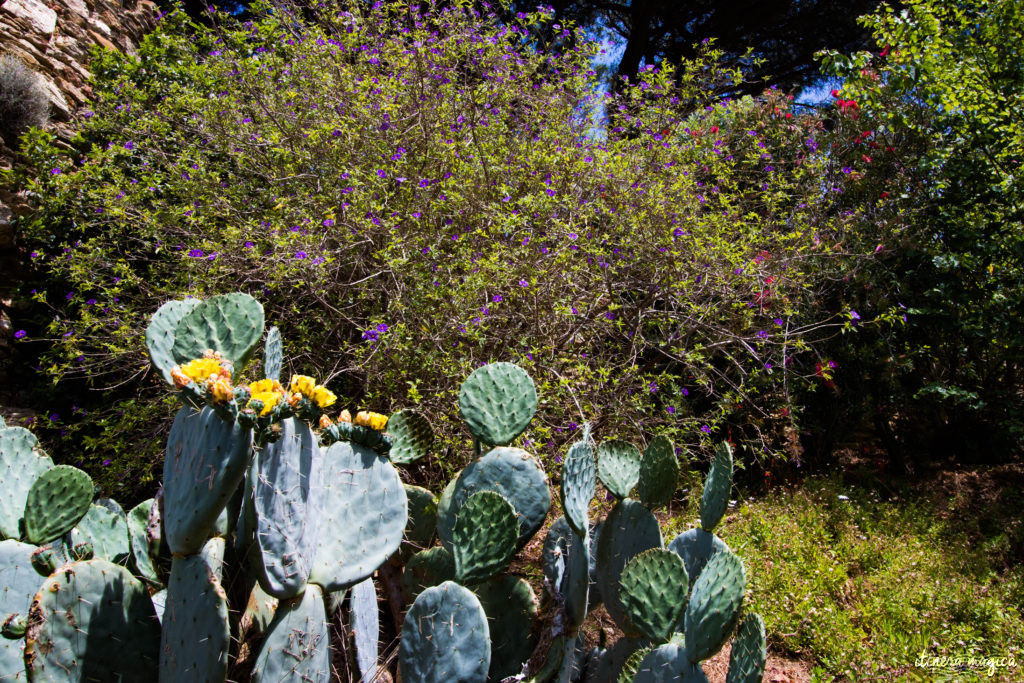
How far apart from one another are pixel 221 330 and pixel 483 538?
900mm

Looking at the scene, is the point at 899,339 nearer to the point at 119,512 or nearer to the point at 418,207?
the point at 418,207

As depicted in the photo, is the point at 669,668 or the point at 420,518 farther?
A: the point at 420,518

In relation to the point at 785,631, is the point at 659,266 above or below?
above

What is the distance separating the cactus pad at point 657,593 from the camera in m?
1.55

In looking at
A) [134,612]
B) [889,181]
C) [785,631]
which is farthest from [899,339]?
[134,612]

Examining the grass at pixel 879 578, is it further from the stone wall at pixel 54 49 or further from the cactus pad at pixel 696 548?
the stone wall at pixel 54 49

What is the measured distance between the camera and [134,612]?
1506 mm

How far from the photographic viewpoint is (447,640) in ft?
4.76

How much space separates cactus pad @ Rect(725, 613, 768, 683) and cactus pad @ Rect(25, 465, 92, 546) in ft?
5.82

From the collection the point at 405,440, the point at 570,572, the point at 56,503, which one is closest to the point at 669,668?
the point at 570,572

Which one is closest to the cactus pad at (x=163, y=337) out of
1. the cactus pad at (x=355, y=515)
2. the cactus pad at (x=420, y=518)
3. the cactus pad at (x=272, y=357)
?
the cactus pad at (x=272, y=357)

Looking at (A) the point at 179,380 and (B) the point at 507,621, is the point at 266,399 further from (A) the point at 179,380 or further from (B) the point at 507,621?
(B) the point at 507,621

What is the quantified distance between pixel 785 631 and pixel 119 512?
8.92ft

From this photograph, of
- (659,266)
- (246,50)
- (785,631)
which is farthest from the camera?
(246,50)
